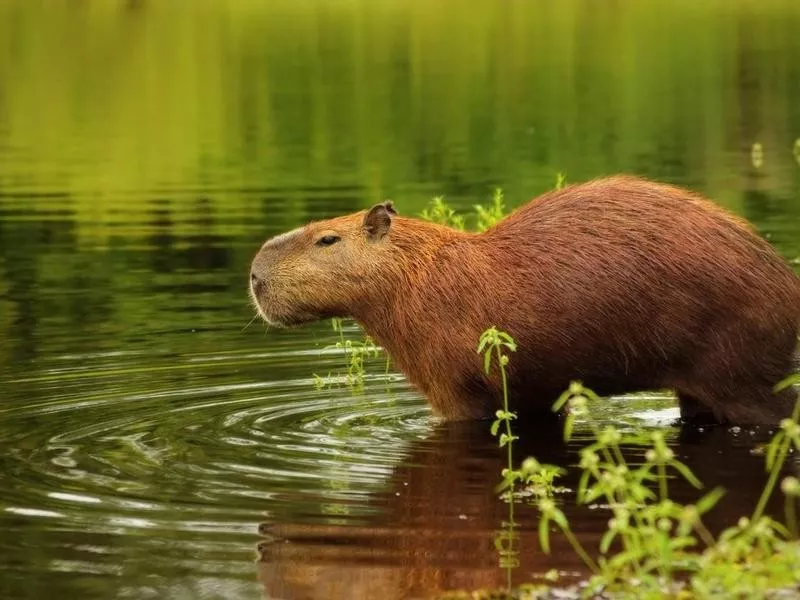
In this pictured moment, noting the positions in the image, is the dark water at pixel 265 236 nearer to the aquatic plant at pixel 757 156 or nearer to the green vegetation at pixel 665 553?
the aquatic plant at pixel 757 156

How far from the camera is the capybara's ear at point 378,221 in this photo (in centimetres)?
888

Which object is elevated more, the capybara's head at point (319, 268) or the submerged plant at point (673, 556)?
the capybara's head at point (319, 268)

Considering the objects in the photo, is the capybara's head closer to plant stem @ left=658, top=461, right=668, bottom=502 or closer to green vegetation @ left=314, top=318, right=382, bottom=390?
green vegetation @ left=314, top=318, right=382, bottom=390

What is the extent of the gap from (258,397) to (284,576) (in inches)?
134

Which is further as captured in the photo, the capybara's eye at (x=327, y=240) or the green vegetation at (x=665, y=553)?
the capybara's eye at (x=327, y=240)

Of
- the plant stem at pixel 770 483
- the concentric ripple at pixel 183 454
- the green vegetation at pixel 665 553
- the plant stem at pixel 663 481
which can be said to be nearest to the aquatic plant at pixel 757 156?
the concentric ripple at pixel 183 454

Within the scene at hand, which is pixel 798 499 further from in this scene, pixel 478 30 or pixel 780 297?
pixel 478 30

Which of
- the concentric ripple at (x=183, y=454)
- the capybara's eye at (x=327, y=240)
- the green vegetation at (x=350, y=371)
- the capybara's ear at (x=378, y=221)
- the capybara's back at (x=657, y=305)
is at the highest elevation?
the capybara's ear at (x=378, y=221)

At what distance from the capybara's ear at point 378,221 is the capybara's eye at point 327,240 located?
0.15 metres

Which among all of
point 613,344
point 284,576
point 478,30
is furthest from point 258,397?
point 478,30

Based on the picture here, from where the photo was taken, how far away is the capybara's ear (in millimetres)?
8883

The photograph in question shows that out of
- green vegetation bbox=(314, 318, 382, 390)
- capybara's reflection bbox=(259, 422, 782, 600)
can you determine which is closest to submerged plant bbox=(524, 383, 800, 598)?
capybara's reflection bbox=(259, 422, 782, 600)

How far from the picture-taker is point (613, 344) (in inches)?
334

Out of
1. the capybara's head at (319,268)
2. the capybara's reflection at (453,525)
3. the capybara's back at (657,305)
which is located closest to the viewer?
the capybara's reflection at (453,525)
